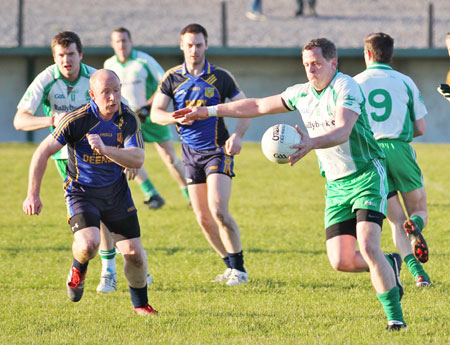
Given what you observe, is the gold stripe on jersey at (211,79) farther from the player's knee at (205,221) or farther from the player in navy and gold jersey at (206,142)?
the player's knee at (205,221)

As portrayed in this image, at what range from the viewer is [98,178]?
6512mm

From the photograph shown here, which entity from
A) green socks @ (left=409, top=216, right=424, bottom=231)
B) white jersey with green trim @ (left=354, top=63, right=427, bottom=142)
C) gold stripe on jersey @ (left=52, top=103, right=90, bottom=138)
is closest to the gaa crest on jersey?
gold stripe on jersey @ (left=52, top=103, right=90, bottom=138)

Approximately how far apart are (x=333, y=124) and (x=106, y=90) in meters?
1.81

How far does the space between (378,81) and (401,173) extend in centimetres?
88

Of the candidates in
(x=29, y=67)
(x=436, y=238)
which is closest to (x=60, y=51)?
(x=436, y=238)

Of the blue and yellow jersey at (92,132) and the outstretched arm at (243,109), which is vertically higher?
the outstretched arm at (243,109)

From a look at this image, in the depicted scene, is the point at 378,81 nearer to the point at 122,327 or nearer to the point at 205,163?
the point at 205,163

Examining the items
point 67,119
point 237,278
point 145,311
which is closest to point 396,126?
point 237,278

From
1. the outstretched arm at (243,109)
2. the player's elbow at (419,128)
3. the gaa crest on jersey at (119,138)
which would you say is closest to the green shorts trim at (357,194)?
the outstretched arm at (243,109)

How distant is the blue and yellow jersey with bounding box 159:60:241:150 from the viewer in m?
8.03

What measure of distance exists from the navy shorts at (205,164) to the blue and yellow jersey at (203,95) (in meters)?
0.07

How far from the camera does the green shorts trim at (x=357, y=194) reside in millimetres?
5879

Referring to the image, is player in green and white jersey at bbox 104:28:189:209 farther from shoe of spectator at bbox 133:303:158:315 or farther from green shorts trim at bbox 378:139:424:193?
shoe of spectator at bbox 133:303:158:315

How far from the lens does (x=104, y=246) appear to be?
772cm
